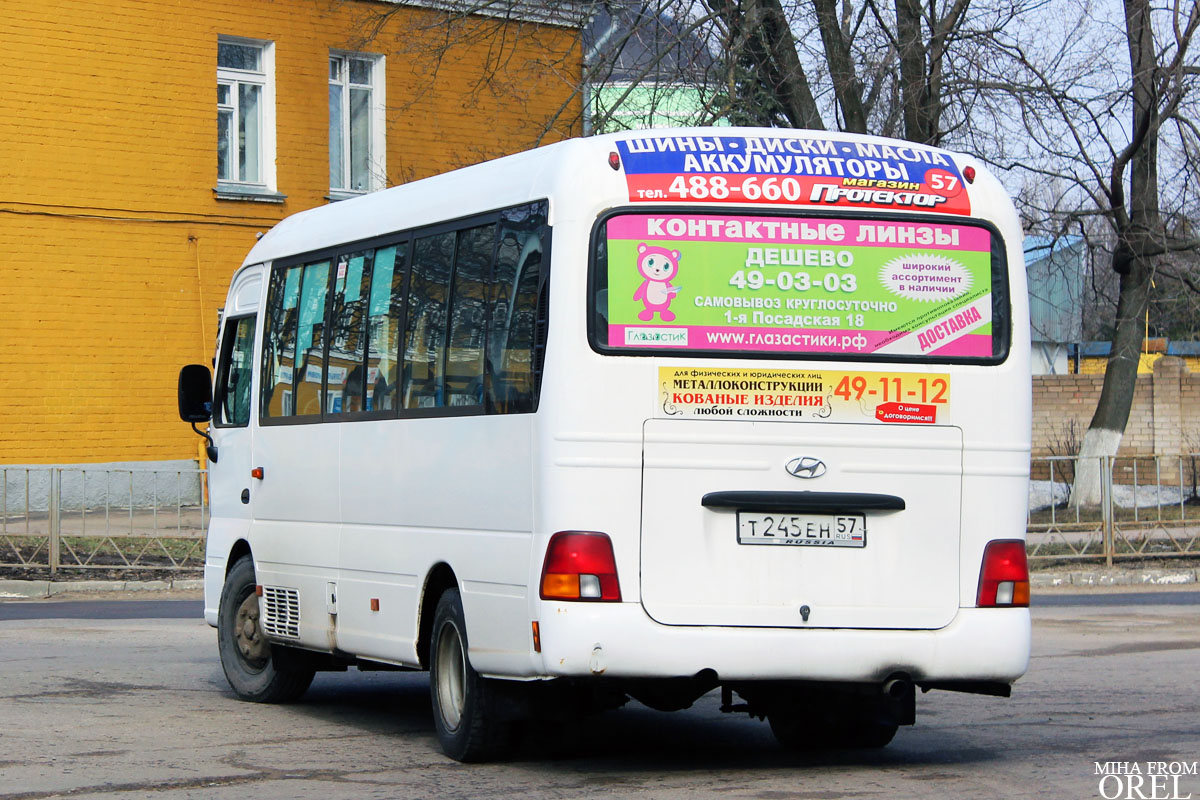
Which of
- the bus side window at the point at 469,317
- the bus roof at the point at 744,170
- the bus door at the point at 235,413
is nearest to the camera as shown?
the bus roof at the point at 744,170

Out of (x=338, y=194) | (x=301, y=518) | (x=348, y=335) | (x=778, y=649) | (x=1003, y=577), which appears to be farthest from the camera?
(x=338, y=194)

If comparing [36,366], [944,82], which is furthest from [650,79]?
[36,366]

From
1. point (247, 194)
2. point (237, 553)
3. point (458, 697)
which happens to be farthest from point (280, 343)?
point (247, 194)

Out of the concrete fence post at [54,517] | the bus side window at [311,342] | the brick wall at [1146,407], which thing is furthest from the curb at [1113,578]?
the brick wall at [1146,407]

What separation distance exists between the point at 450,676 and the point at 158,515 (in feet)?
37.9

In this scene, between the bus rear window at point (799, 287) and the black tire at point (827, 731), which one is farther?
the black tire at point (827, 731)

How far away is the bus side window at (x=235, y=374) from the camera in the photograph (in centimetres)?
1085

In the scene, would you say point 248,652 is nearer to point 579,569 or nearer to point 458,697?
point 458,697

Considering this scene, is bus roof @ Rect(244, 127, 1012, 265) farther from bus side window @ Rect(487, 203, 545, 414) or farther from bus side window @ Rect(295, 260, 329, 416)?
bus side window @ Rect(295, 260, 329, 416)

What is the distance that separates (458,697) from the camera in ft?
27.1

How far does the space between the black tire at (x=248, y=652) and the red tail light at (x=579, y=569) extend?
11.8 ft

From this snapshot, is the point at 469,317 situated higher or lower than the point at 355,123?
lower

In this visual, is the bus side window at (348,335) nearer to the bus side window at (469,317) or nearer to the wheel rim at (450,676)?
the bus side window at (469,317)

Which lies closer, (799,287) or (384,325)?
(799,287)
